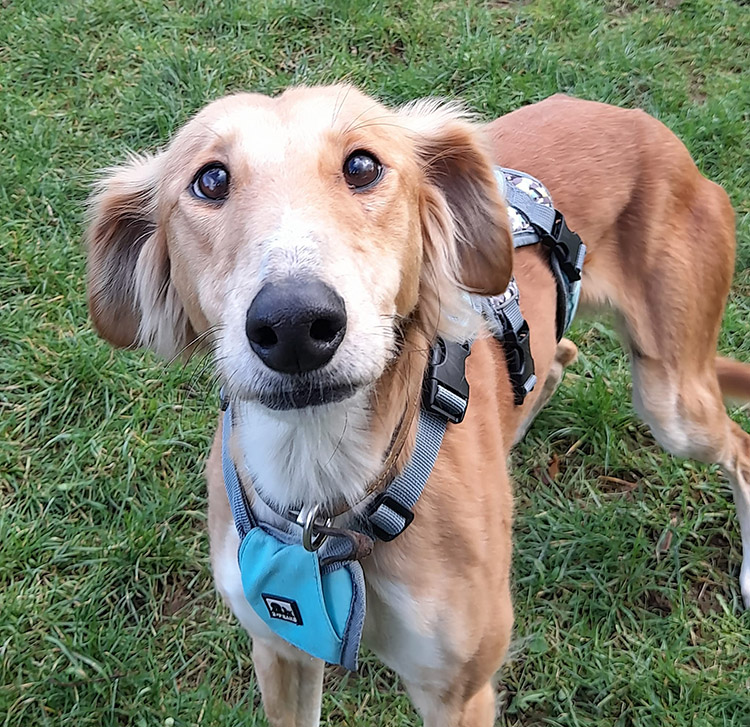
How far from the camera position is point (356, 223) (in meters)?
1.74

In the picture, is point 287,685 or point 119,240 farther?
point 287,685

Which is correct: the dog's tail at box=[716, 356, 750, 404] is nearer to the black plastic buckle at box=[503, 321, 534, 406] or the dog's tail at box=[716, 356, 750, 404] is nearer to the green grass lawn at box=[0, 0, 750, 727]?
the green grass lawn at box=[0, 0, 750, 727]

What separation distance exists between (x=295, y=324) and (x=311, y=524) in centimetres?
67

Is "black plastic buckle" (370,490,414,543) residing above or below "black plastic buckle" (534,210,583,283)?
below

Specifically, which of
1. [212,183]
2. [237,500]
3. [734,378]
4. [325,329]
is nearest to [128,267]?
[212,183]

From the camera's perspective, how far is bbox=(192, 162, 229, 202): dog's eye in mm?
1861

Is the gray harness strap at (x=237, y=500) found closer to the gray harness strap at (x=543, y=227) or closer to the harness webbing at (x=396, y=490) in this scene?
the harness webbing at (x=396, y=490)

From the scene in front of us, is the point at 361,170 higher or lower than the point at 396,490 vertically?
higher

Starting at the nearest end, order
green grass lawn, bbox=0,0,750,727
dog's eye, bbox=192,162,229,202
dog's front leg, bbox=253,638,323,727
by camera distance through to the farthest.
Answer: dog's eye, bbox=192,162,229,202, dog's front leg, bbox=253,638,323,727, green grass lawn, bbox=0,0,750,727

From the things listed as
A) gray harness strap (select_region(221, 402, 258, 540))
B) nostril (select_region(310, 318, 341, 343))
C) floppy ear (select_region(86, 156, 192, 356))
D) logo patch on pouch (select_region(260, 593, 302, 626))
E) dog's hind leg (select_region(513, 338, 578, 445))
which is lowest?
dog's hind leg (select_region(513, 338, 578, 445))

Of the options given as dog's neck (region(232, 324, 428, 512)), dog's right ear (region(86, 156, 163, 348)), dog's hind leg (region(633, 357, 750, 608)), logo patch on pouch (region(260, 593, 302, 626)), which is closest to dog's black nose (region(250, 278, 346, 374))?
dog's neck (region(232, 324, 428, 512))

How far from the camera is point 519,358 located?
8.38 feet

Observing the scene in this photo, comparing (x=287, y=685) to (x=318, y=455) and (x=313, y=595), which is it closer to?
(x=313, y=595)

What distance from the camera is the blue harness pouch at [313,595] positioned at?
1.93 metres
